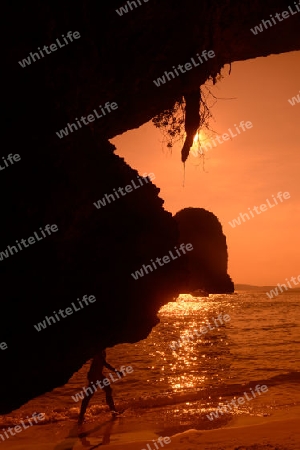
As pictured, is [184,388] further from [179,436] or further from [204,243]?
[204,243]

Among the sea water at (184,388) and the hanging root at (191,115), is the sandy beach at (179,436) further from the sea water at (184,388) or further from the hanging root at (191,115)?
the hanging root at (191,115)

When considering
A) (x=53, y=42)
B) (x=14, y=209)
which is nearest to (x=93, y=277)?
(x=14, y=209)

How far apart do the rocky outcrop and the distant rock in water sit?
1758 inches

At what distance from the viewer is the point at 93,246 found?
6590 mm

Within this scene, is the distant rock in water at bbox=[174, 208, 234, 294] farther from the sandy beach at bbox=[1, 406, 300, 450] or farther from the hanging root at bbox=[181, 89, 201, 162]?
the hanging root at bbox=[181, 89, 201, 162]

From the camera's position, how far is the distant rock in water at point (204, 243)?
5797 cm

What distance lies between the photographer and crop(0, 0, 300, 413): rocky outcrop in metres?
5.42

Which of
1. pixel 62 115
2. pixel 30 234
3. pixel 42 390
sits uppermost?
pixel 62 115

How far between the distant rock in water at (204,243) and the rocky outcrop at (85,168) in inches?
1758

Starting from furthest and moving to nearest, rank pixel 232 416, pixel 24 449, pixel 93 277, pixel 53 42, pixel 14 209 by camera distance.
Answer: pixel 232 416 < pixel 24 449 < pixel 93 277 < pixel 53 42 < pixel 14 209

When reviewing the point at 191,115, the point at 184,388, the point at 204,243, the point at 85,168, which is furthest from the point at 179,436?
the point at 204,243

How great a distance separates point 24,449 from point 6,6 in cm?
862

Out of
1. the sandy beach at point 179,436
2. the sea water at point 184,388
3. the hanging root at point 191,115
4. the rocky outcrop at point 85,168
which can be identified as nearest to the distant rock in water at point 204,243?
the sea water at point 184,388

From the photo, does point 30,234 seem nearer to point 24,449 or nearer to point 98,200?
point 98,200
